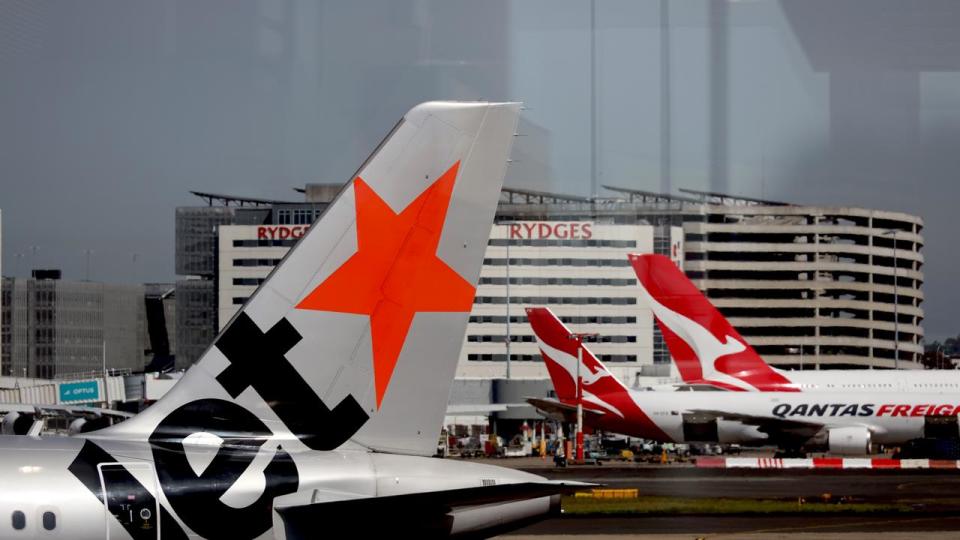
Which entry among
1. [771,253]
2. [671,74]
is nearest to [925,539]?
[671,74]

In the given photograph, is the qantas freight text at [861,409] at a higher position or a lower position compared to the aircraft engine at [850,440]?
higher

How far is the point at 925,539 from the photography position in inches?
832

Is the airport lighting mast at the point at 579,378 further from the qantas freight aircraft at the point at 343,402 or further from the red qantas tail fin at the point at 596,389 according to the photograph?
the qantas freight aircraft at the point at 343,402

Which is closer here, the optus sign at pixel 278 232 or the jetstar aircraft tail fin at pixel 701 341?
the optus sign at pixel 278 232

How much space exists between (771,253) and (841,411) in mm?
6885

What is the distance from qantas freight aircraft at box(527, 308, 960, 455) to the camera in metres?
47.1

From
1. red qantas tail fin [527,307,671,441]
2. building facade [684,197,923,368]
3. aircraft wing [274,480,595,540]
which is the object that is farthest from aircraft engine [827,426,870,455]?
aircraft wing [274,480,595,540]

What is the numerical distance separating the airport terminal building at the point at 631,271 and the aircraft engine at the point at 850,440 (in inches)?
203

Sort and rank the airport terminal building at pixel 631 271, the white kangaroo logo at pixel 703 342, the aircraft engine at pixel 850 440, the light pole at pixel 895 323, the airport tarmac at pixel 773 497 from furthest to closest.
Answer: the light pole at pixel 895 323 < the aircraft engine at pixel 850 440 < the white kangaroo logo at pixel 703 342 < the airport terminal building at pixel 631 271 < the airport tarmac at pixel 773 497

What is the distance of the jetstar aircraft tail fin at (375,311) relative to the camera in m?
8.83

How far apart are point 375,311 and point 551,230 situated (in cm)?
2725

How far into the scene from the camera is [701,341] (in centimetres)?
4828

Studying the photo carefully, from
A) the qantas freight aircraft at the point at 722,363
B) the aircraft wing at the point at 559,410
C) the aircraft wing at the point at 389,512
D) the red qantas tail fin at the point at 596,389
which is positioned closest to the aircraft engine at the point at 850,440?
the qantas freight aircraft at the point at 722,363

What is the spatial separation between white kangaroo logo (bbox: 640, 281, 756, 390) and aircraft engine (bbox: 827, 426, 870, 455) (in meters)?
3.54
